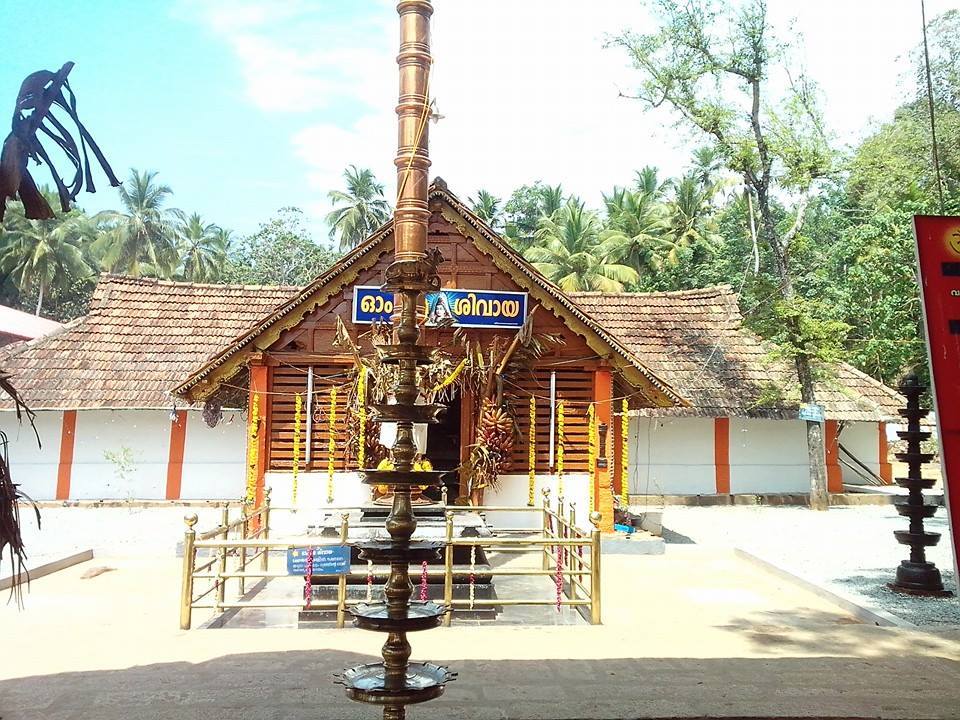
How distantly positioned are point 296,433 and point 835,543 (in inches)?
382

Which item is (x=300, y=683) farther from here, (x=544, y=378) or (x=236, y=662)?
(x=544, y=378)

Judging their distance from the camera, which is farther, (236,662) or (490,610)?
(490,610)

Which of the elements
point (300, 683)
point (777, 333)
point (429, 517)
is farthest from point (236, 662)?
point (777, 333)

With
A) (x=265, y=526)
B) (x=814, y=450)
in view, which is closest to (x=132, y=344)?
(x=265, y=526)

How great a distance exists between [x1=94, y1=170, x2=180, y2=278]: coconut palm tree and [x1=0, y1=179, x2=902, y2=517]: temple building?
70.8 ft

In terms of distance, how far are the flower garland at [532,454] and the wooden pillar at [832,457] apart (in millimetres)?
10550

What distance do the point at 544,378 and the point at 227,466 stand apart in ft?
29.8

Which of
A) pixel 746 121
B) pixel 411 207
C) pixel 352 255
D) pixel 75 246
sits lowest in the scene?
pixel 411 207

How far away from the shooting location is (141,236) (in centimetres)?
4156

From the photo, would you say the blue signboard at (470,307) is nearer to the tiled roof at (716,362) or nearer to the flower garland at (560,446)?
the flower garland at (560,446)

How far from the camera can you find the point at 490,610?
8.70 m

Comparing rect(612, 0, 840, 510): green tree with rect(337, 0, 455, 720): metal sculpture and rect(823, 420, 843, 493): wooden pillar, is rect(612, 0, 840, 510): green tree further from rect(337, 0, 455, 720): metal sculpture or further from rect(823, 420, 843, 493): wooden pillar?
rect(337, 0, 455, 720): metal sculpture

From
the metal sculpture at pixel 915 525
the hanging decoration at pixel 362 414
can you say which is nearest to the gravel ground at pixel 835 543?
the metal sculpture at pixel 915 525

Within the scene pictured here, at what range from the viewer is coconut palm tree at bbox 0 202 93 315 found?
38594 millimetres
